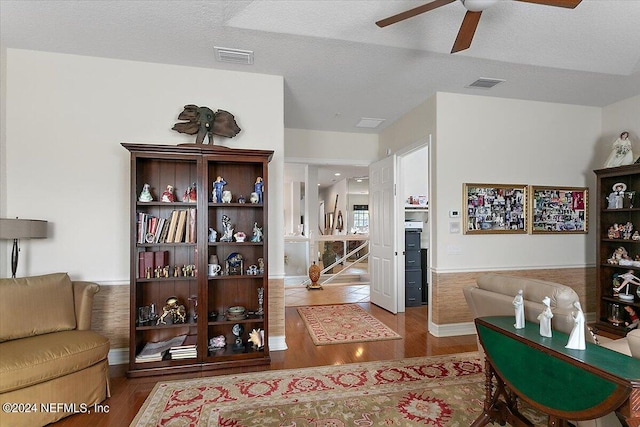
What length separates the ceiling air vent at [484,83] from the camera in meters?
3.52

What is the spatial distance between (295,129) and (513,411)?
446 centimetres

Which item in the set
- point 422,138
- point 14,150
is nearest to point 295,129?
point 422,138

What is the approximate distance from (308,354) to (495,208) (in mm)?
2803

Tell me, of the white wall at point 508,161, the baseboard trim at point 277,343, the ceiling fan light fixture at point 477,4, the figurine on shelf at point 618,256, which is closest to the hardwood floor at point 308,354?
the baseboard trim at point 277,343

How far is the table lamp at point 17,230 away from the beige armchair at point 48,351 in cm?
33

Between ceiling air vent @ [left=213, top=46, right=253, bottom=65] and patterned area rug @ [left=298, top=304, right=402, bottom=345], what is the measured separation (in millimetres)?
2965

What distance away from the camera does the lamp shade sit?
244cm

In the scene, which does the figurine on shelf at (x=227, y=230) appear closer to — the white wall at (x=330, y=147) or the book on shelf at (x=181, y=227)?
the book on shelf at (x=181, y=227)

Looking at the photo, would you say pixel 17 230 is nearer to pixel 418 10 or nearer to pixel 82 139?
pixel 82 139

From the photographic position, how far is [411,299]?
5.16m

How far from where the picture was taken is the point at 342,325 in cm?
415

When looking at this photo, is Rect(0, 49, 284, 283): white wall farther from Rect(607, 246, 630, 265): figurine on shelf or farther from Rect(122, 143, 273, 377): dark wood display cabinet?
Rect(607, 246, 630, 265): figurine on shelf

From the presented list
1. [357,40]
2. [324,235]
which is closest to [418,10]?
[357,40]

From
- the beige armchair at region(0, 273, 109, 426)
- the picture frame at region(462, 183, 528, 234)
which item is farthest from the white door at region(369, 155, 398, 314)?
the beige armchair at region(0, 273, 109, 426)
